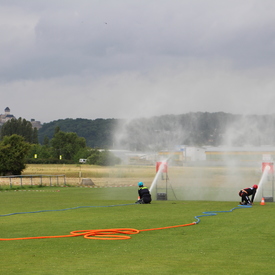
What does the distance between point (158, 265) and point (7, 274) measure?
3315 millimetres

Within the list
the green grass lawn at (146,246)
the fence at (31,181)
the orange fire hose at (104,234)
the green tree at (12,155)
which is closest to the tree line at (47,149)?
the green tree at (12,155)

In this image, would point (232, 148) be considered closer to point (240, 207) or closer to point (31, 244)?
point (240, 207)

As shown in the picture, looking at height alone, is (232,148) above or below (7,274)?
above

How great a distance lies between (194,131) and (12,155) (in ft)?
128

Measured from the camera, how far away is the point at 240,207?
2783cm

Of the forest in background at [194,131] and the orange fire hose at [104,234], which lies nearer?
the orange fire hose at [104,234]

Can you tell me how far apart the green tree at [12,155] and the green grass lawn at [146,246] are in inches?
2354

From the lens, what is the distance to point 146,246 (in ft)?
48.6

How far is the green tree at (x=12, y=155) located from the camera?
269ft

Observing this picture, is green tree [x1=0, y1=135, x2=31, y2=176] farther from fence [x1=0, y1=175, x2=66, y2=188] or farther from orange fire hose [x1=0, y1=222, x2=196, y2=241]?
orange fire hose [x1=0, y1=222, x2=196, y2=241]

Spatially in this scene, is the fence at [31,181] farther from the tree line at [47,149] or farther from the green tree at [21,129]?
the green tree at [21,129]

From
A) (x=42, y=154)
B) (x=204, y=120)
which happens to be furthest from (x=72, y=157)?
(x=204, y=120)

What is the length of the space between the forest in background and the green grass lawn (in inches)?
908

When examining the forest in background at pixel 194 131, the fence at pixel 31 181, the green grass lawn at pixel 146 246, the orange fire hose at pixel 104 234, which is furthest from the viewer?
the fence at pixel 31 181
